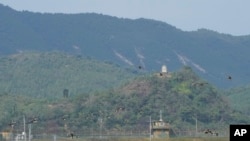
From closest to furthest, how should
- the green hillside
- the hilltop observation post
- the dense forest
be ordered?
1. the hilltop observation post
2. the green hillside
3. the dense forest

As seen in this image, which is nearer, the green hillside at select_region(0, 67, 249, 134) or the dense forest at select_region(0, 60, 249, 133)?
the green hillside at select_region(0, 67, 249, 134)

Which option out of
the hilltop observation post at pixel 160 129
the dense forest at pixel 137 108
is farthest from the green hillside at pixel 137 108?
the hilltop observation post at pixel 160 129

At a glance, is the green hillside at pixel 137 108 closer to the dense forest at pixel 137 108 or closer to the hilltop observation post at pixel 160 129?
the dense forest at pixel 137 108

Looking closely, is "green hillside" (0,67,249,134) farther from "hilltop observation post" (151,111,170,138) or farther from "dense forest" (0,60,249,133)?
"hilltop observation post" (151,111,170,138)

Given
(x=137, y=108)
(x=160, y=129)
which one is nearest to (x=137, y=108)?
(x=137, y=108)

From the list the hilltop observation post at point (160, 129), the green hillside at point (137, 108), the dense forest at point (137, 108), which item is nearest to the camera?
the hilltop observation post at point (160, 129)

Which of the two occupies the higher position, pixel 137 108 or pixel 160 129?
pixel 137 108

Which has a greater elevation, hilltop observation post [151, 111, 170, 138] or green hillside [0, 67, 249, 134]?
green hillside [0, 67, 249, 134]

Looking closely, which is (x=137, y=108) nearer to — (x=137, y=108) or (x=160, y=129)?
(x=137, y=108)

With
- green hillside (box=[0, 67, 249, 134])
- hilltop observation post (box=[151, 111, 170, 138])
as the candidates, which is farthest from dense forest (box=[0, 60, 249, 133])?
hilltop observation post (box=[151, 111, 170, 138])

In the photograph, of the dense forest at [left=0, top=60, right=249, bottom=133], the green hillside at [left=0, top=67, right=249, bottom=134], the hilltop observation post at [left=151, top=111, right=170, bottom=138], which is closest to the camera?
the hilltop observation post at [left=151, top=111, right=170, bottom=138]

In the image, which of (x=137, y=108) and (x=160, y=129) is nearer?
(x=160, y=129)
